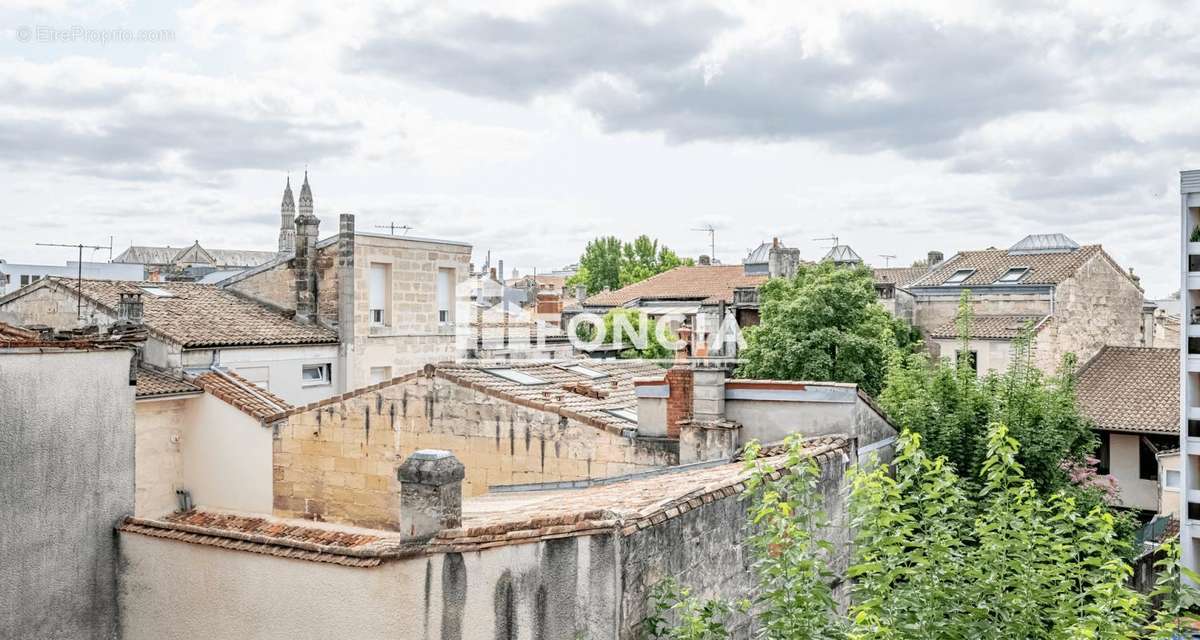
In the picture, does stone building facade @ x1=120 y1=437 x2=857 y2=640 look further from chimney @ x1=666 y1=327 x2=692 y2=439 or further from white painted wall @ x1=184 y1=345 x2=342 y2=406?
white painted wall @ x1=184 y1=345 x2=342 y2=406

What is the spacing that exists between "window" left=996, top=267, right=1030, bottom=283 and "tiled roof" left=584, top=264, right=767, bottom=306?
13.8 meters


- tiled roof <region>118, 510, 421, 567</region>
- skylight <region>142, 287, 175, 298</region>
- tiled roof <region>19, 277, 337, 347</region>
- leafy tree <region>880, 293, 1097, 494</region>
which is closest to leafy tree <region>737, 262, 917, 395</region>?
leafy tree <region>880, 293, 1097, 494</region>

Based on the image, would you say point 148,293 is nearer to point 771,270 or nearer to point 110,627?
point 110,627

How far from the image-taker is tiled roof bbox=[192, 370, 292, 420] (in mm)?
16000

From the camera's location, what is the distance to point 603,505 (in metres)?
7.80

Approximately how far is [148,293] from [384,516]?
11.8 m

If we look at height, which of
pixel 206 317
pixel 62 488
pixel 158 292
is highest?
pixel 158 292

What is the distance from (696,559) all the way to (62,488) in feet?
20.8

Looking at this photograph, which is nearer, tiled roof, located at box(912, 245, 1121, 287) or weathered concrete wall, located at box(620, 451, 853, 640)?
weathered concrete wall, located at box(620, 451, 853, 640)

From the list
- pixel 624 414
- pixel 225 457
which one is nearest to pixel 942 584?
pixel 624 414

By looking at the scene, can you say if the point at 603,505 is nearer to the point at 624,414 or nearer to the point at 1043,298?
the point at 624,414

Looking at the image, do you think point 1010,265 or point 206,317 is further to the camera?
point 1010,265

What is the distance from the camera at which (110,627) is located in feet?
30.5

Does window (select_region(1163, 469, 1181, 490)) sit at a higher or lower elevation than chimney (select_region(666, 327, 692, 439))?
lower
